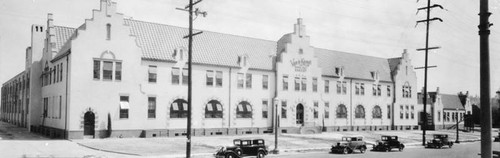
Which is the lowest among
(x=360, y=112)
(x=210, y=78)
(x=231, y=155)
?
(x=231, y=155)

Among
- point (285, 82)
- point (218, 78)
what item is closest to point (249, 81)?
point (218, 78)

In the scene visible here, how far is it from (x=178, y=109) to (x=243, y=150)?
762 inches

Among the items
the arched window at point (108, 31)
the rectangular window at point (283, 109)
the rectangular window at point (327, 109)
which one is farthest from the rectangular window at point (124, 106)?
the rectangular window at point (327, 109)

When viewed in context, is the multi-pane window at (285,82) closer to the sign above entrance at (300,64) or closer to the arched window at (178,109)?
the sign above entrance at (300,64)

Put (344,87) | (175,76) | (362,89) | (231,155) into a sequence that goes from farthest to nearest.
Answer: (362,89) < (344,87) < (175,76) < (231,155)

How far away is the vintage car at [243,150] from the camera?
2552 centimetres

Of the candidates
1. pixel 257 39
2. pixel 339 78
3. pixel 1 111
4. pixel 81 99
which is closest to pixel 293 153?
pixel 81 99

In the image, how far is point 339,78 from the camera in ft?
197

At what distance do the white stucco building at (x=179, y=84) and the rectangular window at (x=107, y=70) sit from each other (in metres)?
0.09

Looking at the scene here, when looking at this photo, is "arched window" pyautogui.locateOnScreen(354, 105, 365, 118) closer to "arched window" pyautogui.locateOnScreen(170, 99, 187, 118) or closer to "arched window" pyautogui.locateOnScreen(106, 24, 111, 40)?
"arched window" pyautogui.locateOnScreen(170, 99, 187, 118)

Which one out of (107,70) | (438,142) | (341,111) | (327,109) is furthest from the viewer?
(341,111)

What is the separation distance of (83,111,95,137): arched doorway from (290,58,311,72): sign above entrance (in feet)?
82.6

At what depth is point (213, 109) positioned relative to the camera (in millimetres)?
47344

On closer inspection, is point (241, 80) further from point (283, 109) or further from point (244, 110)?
point (283, 109)
